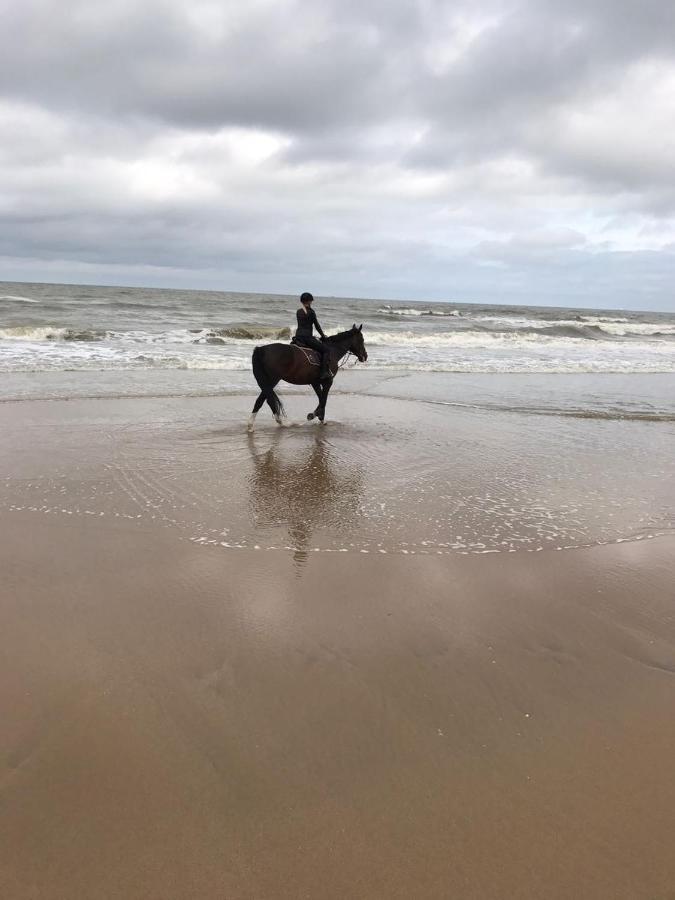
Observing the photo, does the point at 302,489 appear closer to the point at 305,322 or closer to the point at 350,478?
the point at 350,478

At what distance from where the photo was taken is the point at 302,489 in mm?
5801

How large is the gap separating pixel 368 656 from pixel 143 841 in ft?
4.28

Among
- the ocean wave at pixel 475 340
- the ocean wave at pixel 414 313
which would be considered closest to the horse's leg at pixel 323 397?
the ocean wave at pixel 475 340

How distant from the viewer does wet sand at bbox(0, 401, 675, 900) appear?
1838mm

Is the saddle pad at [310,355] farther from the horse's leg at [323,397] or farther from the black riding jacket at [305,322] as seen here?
the horse's leg at [323,397]

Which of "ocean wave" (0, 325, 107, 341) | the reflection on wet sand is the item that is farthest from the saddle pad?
"ocean wave" (0, 325, 107, 341)

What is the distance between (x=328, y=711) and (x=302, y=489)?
11.2 ft

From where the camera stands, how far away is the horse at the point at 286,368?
343 inches

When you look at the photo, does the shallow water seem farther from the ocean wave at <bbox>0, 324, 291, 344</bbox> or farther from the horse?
the ocean wave at <bbox>0, 324, 291, 344</bbox>

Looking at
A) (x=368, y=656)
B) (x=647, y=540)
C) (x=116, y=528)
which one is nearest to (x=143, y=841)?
(x=368, y=656)

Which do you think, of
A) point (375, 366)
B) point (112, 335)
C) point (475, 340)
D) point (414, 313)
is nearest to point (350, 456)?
point (375, 366)

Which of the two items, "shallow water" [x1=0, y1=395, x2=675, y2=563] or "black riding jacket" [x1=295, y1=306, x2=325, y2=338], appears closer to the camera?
"shallow water" [x1=0, y1=395, x2=675, y2=563]

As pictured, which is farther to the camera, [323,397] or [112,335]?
[112,335]

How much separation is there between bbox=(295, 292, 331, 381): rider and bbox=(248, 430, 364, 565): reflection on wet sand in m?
1.74
